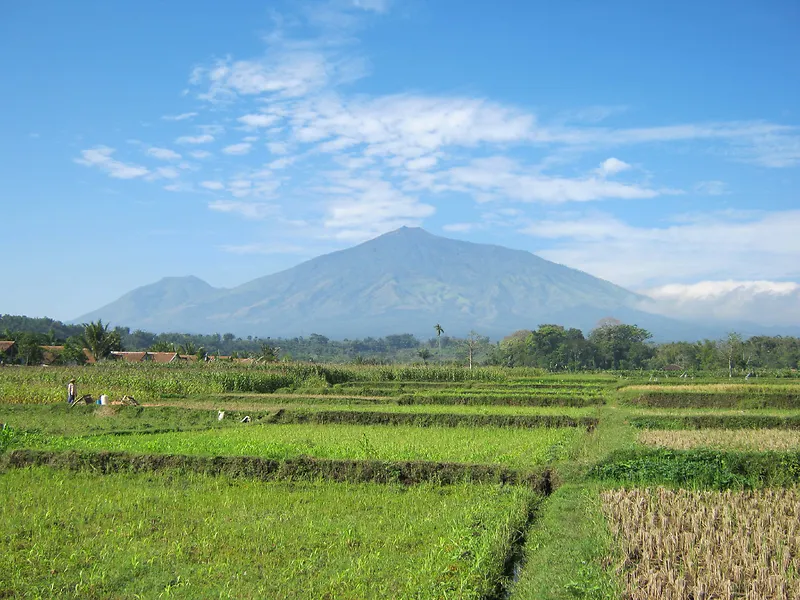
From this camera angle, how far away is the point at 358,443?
15.9 meters

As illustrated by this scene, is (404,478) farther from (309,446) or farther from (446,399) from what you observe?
(446,399)

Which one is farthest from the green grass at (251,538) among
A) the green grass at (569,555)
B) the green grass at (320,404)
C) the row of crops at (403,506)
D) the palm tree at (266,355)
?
the palm tree at (266,355)

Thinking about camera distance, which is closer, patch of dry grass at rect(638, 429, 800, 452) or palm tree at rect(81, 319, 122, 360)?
patch of dry grass at rect(638, 429, 800, 452)

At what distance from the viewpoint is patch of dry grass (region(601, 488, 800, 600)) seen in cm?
652

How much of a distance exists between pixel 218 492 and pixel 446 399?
55.7 feet

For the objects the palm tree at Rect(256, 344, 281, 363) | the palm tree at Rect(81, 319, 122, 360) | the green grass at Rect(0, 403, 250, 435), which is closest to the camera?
the green grass at Rect(0, 403, 250, 435)

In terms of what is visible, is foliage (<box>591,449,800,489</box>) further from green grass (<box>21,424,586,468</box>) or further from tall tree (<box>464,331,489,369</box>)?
tall tree (<box>464,331,489,369</box>)

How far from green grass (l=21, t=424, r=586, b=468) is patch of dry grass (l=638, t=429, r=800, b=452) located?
1.92 metres

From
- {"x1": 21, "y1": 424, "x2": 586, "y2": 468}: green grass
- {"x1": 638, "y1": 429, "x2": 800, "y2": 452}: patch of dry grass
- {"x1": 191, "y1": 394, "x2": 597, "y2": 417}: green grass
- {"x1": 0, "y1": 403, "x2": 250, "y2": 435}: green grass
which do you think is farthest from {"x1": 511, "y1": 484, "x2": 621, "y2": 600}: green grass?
{"x1": 191, "y1": 394, "x2": 597, "y2": 417}: green grass

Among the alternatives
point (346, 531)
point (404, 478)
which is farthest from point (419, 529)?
point (404, 478)

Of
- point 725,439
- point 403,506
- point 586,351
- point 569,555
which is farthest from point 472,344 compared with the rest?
point 569,555

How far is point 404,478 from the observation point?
12.1 m

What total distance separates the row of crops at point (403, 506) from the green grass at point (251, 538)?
33 millimetres

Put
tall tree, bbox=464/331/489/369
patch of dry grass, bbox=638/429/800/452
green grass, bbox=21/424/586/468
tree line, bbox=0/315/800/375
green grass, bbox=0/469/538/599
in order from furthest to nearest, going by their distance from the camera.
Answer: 1. tall tree, bbox=464/331/489/369
2. tree line, bbox=0/315/800/375
3. patch of dry grass, bbox=638/429/800/452
4. green grass, bbox=21/424/586/468
5. green grass, bbox=0/469/538/599
